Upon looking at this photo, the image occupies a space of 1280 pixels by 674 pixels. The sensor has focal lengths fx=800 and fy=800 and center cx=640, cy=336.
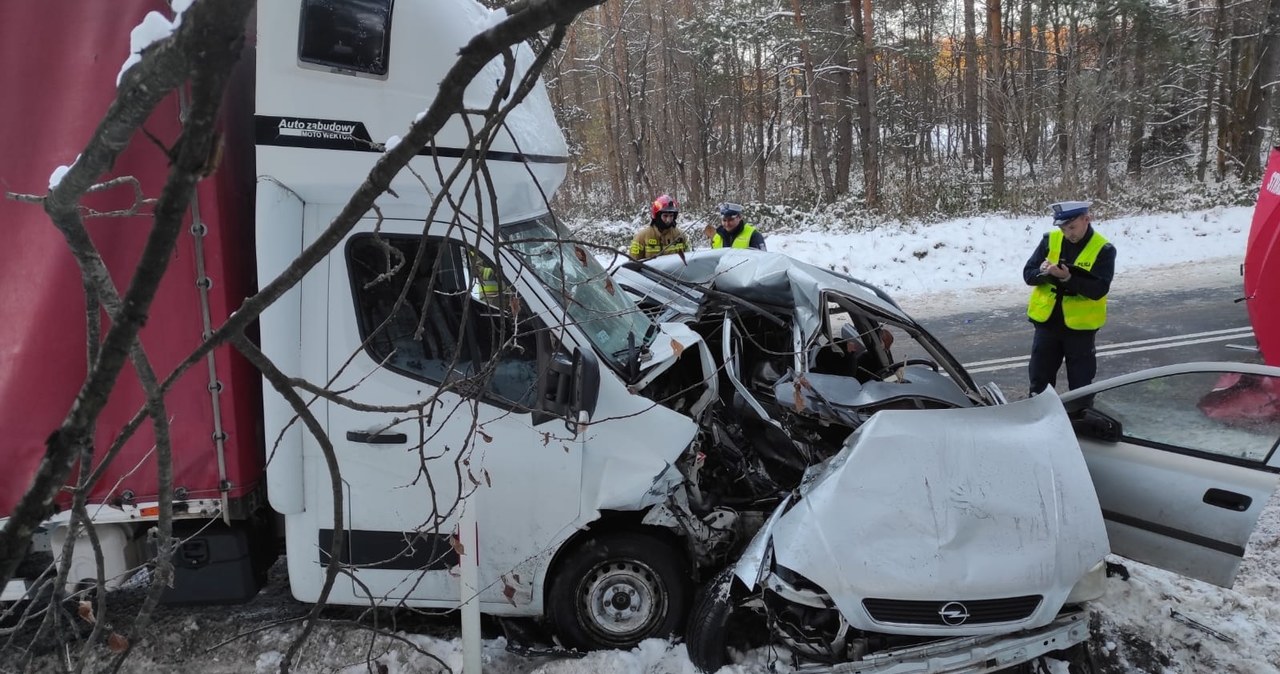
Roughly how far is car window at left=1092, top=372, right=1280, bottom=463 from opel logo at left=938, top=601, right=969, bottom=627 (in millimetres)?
1397

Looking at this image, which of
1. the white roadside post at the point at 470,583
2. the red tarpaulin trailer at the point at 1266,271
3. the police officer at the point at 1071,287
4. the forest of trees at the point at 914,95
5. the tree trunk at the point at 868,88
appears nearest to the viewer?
the white roadside post at the point at 470,583

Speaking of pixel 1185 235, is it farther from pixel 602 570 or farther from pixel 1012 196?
pixel 602 570

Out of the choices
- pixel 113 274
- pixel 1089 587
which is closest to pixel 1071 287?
pixel 1089 587

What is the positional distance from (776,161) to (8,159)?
3094cm

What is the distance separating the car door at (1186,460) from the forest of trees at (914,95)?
14016mm

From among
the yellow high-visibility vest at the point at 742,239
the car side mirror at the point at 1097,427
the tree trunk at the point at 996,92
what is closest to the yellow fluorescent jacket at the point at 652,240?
the yellow high-visibility vest at the point at 742,239

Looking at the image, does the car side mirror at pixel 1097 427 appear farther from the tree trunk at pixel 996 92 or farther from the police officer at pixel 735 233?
the tree trunk at pixel 996 92

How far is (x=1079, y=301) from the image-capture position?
548cm

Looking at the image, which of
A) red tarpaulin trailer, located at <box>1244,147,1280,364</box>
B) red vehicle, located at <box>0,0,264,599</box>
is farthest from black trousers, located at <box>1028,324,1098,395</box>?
red vehicle, located at <box>0,0,264,599</box>

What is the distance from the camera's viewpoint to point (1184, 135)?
22.9 meters

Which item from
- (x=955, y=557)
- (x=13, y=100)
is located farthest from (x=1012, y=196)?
(x=13, y=100)

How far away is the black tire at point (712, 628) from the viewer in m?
3.25

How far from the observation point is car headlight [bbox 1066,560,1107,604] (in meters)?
3.01

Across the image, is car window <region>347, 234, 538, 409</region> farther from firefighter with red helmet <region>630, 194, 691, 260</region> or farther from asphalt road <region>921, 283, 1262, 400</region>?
asphalt road <region>921, 283, 1262, 400</region>
